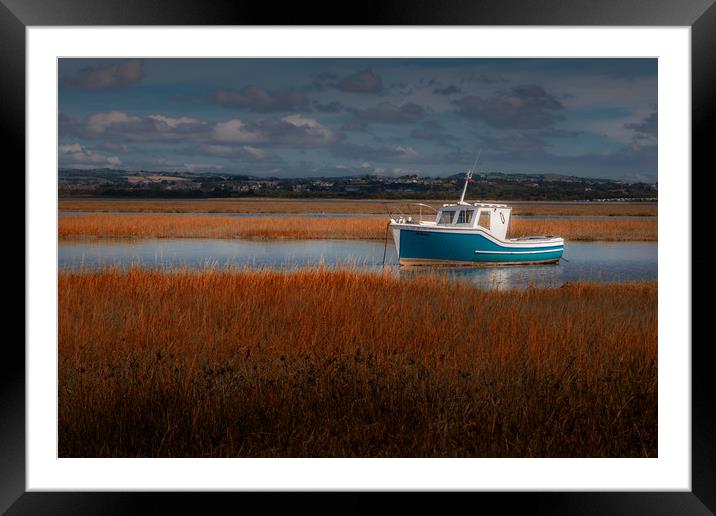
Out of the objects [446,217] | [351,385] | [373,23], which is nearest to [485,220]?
[446,217]

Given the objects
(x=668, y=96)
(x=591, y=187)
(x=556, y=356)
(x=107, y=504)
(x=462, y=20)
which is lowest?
(x=107, y=504)

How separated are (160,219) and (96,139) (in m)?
5.58

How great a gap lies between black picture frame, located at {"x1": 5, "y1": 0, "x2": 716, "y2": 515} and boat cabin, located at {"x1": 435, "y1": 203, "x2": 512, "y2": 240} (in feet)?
53.3

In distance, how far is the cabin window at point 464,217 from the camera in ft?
68.3

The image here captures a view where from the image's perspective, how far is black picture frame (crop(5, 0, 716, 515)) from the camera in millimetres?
4055

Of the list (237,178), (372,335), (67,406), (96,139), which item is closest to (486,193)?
(237,178)

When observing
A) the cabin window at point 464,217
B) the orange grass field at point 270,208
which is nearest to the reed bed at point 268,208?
the orange grass field at point 270,208

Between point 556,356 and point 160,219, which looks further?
point 160,219

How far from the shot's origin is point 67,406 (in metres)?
5.52

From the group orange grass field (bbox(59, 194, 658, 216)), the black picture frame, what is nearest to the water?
the black picture frame

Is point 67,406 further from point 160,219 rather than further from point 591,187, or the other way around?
point 591,187

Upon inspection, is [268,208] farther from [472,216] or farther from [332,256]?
[472,216]

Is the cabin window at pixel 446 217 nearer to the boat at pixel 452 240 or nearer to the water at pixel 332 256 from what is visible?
the boat at pixel 452 240

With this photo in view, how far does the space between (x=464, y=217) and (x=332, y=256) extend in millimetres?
5224
